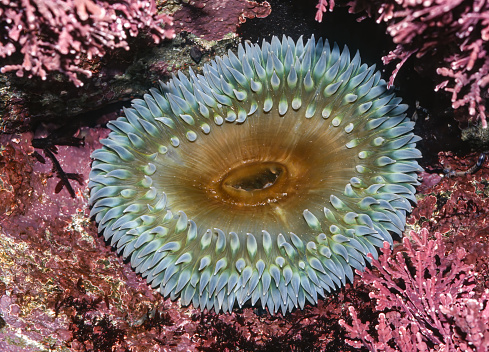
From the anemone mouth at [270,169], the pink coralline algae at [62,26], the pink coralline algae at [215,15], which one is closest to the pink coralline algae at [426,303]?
the anemone mouth at [270,169]

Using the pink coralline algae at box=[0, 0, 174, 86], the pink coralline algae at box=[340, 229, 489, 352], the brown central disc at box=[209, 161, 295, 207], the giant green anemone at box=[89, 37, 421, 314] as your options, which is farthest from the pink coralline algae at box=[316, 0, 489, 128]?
the pink coralline algae at box=[0, 0, 174, 86]

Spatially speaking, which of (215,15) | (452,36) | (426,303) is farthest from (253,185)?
(452,36)

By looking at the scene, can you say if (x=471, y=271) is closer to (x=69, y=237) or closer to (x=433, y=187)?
(x=433, y=187)

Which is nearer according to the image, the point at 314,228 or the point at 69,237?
the point at 314,228

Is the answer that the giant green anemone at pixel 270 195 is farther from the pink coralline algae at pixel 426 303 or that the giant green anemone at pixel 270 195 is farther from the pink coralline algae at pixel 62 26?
the pink coralline algae at pixel 62 26

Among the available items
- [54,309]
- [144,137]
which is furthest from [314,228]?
[54,309]

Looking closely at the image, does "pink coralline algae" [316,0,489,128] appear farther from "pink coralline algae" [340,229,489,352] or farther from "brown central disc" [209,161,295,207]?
"brown central disc" [209,161,295,207]
